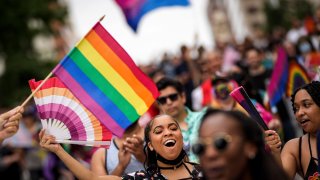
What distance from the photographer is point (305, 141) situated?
19.0 feet

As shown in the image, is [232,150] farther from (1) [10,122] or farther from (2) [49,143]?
(1) [10,122]

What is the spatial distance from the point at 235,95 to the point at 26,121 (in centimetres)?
780

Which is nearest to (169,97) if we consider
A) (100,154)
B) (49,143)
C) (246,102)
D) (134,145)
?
(100,154)

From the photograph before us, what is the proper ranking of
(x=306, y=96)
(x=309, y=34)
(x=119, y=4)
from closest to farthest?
(x=306, y=96) < (x=119, y=4) < (x=309, y=34)

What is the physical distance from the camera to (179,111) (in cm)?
788

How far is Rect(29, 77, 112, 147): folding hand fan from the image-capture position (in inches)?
249

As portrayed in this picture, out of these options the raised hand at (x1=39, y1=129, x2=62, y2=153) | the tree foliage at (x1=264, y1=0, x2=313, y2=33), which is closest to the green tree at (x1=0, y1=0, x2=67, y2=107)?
the tree foliage at (x1=264, y1=0, x2=313, y2=33)

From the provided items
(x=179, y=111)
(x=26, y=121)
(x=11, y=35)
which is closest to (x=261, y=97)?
(x=179, y=111)

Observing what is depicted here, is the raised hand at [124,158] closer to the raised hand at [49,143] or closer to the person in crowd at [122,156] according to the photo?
the person in crowd at [122,156]

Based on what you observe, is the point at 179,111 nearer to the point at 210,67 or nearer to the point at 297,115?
the point at 297,115

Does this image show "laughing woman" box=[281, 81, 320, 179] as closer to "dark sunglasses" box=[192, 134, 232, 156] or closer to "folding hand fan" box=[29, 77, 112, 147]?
"folding hand fan" box=[29, 77, 112, 147]

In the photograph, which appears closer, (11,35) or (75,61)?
(75,61)

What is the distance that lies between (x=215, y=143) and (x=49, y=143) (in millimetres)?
2530

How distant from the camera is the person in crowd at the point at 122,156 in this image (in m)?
6.46
